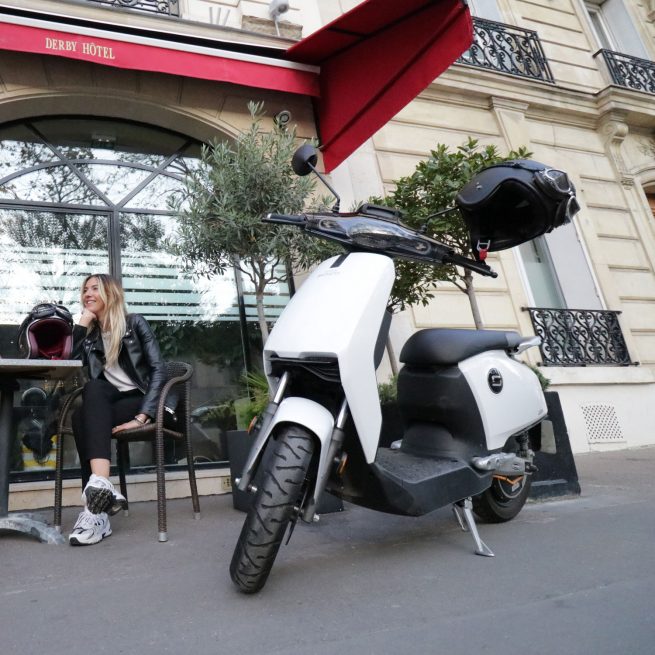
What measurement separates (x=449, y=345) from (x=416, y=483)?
2.14 feet

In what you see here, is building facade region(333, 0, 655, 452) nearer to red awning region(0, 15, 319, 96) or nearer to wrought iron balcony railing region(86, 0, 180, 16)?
red awning region(0, 15, 319, 96)

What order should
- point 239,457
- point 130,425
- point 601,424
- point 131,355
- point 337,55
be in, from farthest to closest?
point 601,424 < point 337,55 < point 239,457 < point 131,355 < point 130,425

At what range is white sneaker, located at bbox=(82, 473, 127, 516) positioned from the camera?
231 centimetres

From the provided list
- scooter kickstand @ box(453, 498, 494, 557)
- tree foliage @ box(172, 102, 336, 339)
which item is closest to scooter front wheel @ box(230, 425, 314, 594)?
scooter kickstand @ box(453, 498, 494, 557)

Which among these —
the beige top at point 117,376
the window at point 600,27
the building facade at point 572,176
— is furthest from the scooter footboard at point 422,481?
the window at point 600,27

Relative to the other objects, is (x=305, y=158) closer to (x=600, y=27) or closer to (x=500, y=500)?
(x=500, y=500)

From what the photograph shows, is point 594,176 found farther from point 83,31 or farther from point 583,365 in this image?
point 83,31

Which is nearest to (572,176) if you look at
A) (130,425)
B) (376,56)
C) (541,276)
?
(541,276)

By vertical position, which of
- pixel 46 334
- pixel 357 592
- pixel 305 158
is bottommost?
pixel 357 592

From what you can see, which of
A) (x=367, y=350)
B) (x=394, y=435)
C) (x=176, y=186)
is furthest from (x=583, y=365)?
(x=367, y=350)

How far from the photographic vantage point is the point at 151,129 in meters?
5.42

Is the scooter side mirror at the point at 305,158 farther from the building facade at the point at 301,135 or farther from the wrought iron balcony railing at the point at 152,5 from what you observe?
the wrought iron balcony railing at the point at 152,5

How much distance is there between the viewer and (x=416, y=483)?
6.21 ft

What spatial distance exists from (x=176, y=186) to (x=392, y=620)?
4.79m
